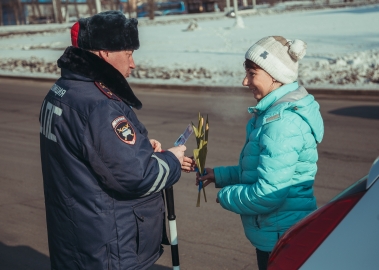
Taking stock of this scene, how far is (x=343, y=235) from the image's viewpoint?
1924mm

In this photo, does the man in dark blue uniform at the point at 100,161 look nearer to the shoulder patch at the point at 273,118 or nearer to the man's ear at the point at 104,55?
the man's ear at the point at 104,55

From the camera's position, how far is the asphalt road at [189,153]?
17.0ft

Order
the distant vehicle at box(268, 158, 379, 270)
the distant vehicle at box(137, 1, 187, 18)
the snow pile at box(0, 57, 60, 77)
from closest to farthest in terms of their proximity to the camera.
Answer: the distant vehicle at box(268, 158, 379, 270) → the snow pile at box(0, 57, 60, 77) → the distant vehicle at box(137, 1, 187, 18)

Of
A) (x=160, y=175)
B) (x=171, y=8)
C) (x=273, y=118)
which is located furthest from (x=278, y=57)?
(x=171, y=8)

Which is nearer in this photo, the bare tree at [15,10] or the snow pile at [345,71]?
the snow pile at [345,71]

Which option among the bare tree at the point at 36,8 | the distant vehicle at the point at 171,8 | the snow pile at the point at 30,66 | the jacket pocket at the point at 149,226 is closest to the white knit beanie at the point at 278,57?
the jacket pocket at the point at 149,226

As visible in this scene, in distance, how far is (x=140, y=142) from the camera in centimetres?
266

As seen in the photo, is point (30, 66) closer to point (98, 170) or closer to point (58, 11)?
point (98, 170)

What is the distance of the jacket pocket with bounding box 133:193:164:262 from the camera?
2.76 m

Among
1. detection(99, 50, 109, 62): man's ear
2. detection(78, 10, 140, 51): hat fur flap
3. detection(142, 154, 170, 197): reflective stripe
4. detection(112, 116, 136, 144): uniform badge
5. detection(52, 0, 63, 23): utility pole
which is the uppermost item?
detection(78, 10, 140, 51): hat fur flap

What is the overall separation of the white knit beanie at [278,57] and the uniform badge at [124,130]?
75 centimetres

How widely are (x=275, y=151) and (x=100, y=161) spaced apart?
0.79 metres

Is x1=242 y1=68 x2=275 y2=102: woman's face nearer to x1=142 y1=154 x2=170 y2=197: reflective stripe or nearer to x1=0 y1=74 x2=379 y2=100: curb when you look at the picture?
x1=142 y1=154 x2=170 y2=197: reflective stripe

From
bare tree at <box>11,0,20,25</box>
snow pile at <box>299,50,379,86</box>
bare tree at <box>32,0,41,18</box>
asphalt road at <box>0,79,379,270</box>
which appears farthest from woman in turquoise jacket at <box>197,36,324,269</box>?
bare tree at <box>32,0,41,18</box>
